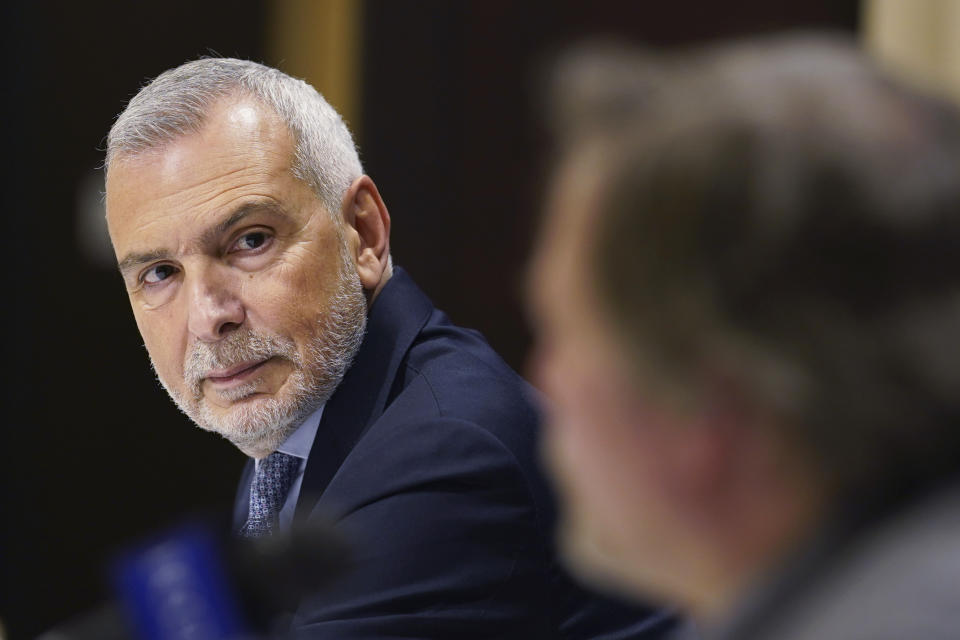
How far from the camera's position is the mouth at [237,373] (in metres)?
1.92

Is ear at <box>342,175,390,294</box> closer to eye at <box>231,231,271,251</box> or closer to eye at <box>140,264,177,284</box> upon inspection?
eye at <box>231,231,271,251</box>

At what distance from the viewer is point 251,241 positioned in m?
1.97

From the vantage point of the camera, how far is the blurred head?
75.6 inches

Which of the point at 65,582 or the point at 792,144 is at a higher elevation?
the point at 792,144

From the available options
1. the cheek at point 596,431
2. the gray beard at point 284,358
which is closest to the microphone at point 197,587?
the cheek at point 596,431

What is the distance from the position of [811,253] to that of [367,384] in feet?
4.14

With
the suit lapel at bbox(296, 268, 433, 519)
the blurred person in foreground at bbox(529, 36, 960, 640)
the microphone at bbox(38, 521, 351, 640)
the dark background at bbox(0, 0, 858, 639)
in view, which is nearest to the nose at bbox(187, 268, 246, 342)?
the suit lapel at bbox(296, 268, 433, 519)

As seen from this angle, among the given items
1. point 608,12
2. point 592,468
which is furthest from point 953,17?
point 592,468

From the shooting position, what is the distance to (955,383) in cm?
74

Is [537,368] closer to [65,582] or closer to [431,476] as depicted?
[431,476]

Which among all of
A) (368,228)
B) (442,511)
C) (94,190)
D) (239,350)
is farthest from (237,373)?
(94,190)

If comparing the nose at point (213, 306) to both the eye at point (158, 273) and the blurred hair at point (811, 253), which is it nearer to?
Answer: the eye at point (158, 273)

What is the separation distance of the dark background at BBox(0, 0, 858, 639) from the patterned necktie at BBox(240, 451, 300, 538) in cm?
211

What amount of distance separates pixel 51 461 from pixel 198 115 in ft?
8.96
